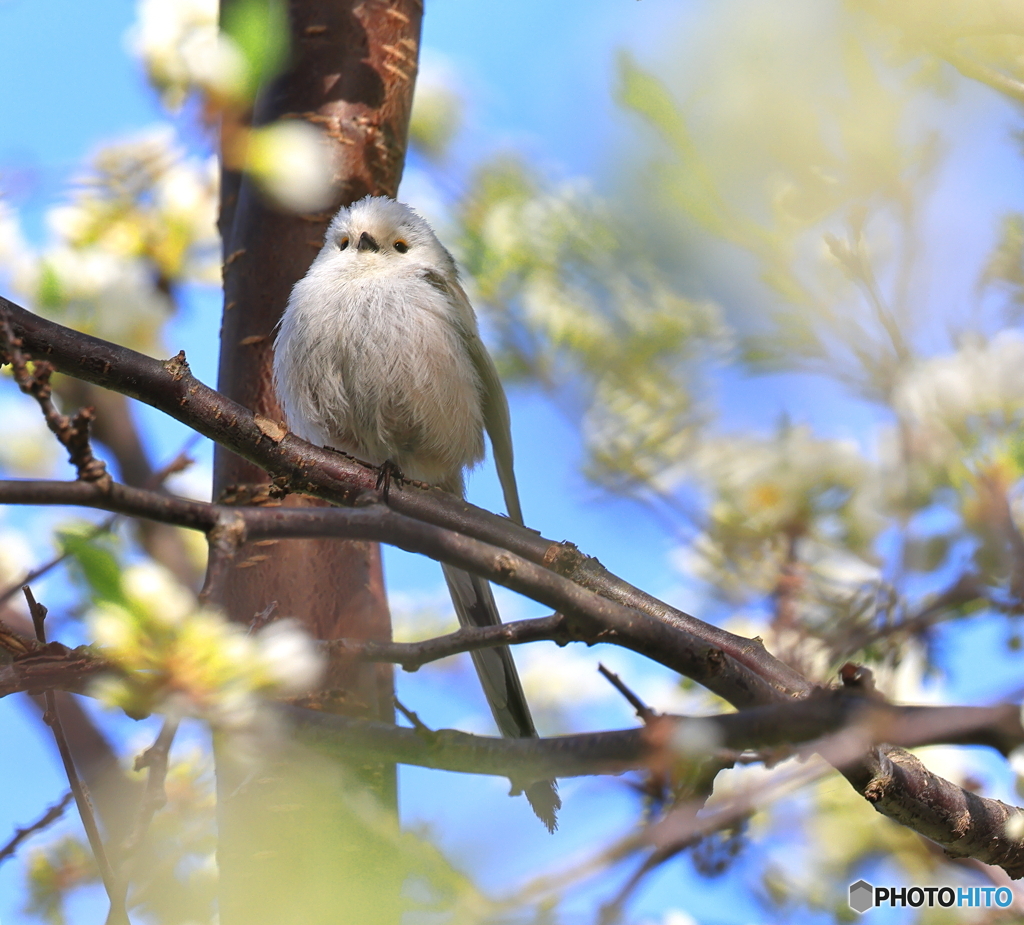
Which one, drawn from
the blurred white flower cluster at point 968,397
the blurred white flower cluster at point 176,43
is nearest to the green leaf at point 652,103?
the blurred white flower cluster at point 968,397

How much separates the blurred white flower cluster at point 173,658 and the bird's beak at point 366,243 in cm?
229

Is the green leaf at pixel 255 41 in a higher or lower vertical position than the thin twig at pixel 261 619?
higher

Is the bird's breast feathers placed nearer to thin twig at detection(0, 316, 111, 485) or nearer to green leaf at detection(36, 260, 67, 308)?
green leaf at detection(36, 260, 67, 308)

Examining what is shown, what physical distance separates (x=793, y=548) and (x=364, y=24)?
2.16m

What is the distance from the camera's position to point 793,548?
2328mm

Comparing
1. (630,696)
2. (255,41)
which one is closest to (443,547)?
(630,696)

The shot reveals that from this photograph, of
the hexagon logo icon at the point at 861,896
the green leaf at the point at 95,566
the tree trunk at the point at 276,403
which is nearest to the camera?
the green leaf at the point at 95,566

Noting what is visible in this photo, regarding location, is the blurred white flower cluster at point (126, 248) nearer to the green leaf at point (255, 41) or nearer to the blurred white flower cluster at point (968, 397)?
the green leaf at point (255, 41)

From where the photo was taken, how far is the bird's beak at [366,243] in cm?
321

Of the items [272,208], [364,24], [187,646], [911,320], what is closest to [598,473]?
[911,320]

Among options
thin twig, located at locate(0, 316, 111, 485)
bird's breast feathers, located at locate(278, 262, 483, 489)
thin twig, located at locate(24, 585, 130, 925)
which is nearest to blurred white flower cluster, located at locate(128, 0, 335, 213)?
bird's breast feathers, located at locate(278, 262, 483, 489)

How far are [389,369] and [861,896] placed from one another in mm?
1928

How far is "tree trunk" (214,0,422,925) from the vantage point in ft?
4.91

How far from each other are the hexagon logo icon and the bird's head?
2.28 m
